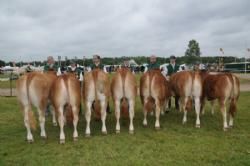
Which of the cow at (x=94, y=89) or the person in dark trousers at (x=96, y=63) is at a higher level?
the person in dark trousers at (x=96, y=63)

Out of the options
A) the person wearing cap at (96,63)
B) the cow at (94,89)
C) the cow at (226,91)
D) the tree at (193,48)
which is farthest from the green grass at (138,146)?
the tree at (193,48)

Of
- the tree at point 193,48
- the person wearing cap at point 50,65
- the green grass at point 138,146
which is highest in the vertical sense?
the tree at point 193,48

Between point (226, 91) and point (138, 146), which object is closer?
point (138, 146)

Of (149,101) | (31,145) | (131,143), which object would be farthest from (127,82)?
(31,145)

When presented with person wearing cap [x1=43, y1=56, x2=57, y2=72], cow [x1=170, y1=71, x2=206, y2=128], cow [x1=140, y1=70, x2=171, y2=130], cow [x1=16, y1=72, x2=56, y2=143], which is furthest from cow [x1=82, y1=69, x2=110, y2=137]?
person wearing cap [x1=43, y1=56, x2=57, y2=72]

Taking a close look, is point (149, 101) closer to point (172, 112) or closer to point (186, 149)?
point (186, 149)

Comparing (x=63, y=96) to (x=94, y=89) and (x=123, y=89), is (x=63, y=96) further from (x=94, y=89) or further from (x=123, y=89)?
(x=123, y=89)

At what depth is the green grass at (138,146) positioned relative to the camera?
24.1ft

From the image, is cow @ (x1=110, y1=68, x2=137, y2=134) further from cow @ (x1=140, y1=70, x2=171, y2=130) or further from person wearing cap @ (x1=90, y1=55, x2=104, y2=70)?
person wearing cap @ (x1=90, y1=55, x2=104, y2=70)

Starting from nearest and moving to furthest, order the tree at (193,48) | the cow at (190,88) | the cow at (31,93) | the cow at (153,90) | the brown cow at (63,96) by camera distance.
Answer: the brown cow at (63,96), the cow at (31,93), the cow at (153,90), the cow at (190,88), the tree at (193,48)

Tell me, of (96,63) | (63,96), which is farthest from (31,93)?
(96,63)

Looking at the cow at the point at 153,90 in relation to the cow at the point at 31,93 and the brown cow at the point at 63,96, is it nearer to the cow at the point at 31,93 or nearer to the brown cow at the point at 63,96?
the brown cow at the point at 63,96

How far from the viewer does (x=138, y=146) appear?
8406 mm

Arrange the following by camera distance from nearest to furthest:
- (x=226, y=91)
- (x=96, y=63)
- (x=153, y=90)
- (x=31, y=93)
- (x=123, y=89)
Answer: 1. (x=31, y=93)
2. (x=123, y=89)
3. (x=226, y=91)
4. (x=153, y=90)
5. (x=96, y=63)
